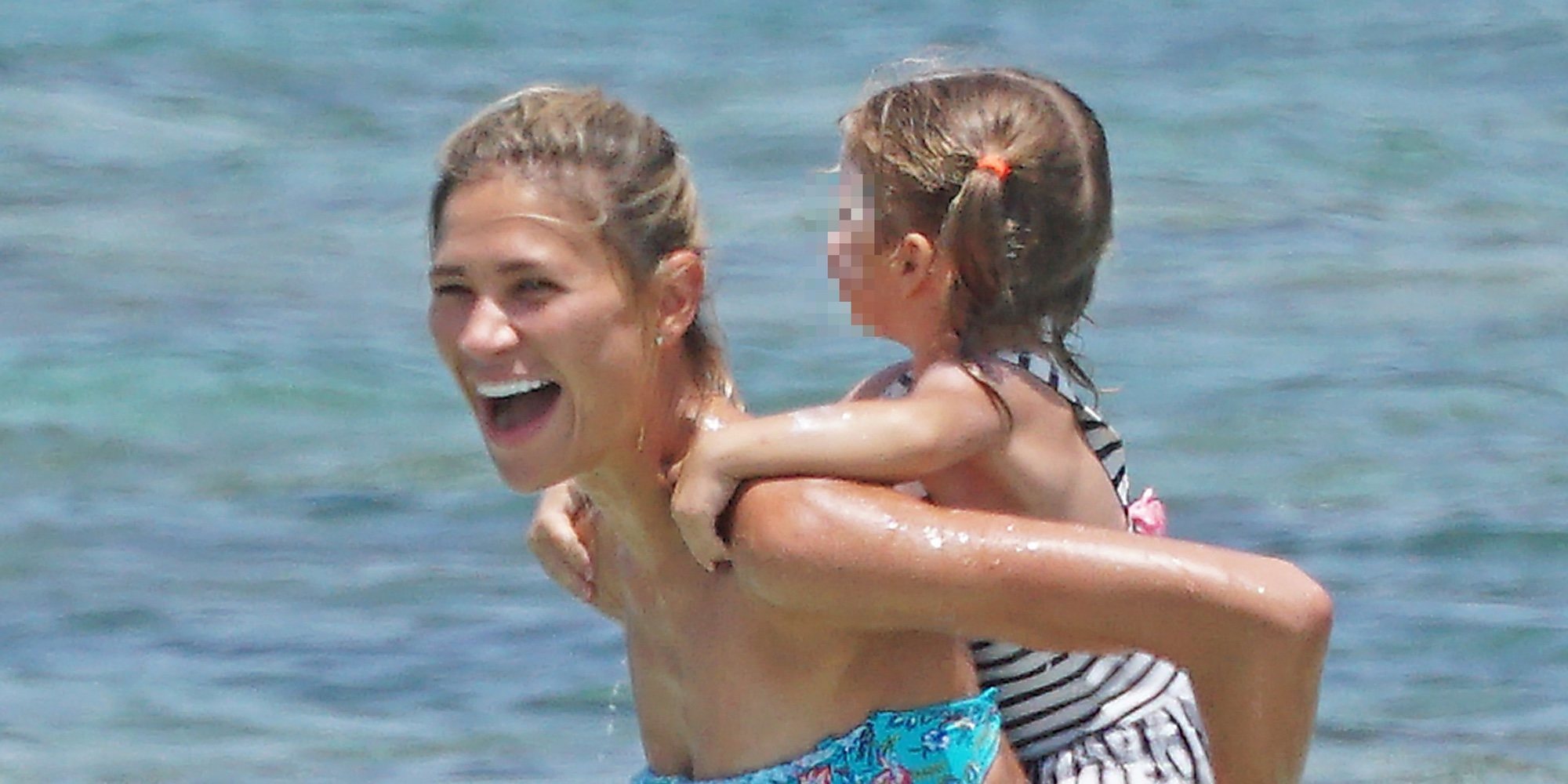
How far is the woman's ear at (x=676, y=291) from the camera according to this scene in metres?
3.23

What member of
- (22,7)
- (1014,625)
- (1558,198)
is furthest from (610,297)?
(22,7)

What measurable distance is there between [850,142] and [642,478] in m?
0.65

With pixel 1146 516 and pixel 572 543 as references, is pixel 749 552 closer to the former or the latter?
pixel 572 543

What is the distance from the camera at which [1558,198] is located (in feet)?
40.7

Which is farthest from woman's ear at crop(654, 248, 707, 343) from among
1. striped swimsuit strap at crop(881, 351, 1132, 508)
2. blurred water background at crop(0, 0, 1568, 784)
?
blurred water background at crop(0, 0, 1568, 784)

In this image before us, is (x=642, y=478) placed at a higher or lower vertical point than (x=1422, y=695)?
higher

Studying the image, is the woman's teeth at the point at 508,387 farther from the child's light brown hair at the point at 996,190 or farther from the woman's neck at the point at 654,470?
the child's light brown hair at the point at 996,190

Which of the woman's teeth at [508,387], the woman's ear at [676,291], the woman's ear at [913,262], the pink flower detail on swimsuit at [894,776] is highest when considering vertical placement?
the woman's ear at [676,291]

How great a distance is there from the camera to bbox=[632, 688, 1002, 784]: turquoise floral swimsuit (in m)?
3.20

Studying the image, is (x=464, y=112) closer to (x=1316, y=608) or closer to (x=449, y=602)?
(x=449, y=602)

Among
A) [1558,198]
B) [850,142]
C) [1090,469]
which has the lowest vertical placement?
[1558,198]

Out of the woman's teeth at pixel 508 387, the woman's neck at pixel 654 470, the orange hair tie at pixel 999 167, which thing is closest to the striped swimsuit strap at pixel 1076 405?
the orange hair tie at pixel 999 167

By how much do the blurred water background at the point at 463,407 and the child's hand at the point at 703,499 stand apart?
3.01 ft

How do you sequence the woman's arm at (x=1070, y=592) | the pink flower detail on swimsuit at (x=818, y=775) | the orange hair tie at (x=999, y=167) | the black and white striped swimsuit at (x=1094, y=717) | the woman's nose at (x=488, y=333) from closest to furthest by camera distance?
the woman's arm at (x=1070, y=592) < the woman's nose at (x=488, y=333) < the pink flower detail on swimsuit at (x=818, y=775) < the black and white striped swimsuit at (x=1094, y=717) < the orange hair tie at (x=999, y=167)
